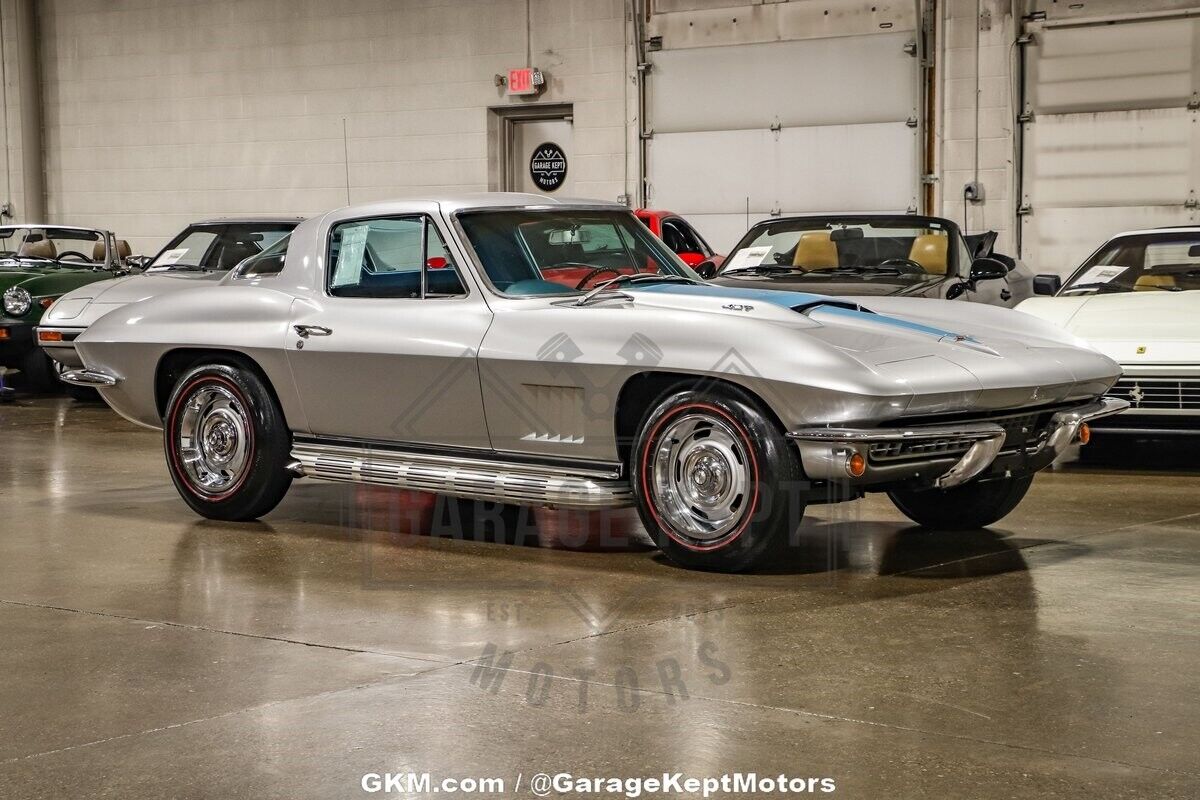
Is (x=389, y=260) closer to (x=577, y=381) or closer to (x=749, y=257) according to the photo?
(x=577, y=381)

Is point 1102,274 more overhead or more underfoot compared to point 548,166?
more underfoot

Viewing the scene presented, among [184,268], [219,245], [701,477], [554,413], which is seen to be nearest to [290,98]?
[219,245]

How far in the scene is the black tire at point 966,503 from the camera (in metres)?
6.48

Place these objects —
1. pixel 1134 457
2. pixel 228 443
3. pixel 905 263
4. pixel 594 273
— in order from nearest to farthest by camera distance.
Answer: pixel 594 273, pixel 228 443, pixel 1134 457, pixel 905 263

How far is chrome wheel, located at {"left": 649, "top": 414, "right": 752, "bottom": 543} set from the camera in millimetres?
5520

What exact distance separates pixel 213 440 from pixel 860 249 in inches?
176

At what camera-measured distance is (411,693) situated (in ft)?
13.4

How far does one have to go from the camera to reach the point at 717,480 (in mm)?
5570

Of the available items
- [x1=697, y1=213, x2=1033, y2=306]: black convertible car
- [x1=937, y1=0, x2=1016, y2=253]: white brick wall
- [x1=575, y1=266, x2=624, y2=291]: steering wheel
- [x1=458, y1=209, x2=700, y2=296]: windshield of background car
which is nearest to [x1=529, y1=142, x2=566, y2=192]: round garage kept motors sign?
[x1=937, y1=0, x2=1016, y2=253]: white brick wall

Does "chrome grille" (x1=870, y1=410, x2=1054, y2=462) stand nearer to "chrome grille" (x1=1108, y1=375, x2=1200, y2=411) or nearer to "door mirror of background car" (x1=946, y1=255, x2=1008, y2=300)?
"chrome grille" (x1=1108, y1=375, x2=1200, y2=411)

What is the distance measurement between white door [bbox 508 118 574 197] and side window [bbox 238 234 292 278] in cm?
1170

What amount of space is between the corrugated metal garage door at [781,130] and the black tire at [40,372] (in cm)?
729

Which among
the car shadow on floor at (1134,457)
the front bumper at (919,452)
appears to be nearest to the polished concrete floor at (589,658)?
the front bumper at (919,452)

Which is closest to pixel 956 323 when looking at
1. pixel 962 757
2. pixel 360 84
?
pixel 962 757
